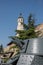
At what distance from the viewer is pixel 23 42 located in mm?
3430

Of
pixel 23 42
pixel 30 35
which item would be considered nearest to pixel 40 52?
pixel 23 42

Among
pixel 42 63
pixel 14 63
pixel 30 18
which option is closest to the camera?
pixel 42 63

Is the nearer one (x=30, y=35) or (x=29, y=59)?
(x=29, y=59)

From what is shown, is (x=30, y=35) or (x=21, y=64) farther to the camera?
(x=30, y=35)

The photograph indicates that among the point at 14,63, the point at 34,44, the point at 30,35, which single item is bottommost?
the point at 30,35

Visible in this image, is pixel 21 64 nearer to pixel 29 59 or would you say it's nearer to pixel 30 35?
pixel 29 59

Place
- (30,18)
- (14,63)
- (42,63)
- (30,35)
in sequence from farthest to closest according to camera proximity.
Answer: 1. (30,18)
2. (30,35)
3. (14,63)
4. (42,63)

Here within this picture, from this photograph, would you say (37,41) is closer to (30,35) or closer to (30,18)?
(30,35)

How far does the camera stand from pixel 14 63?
132 inches

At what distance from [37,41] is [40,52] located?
0.18m

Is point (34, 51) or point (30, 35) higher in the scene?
point (34, 51)

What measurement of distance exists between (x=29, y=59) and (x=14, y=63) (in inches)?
11.5

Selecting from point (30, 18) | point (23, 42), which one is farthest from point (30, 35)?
point (23, 42)

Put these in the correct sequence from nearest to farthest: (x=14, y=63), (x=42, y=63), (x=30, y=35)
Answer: (x=42, y=63) < (x=14, y=63) < (x=30, y=35)
